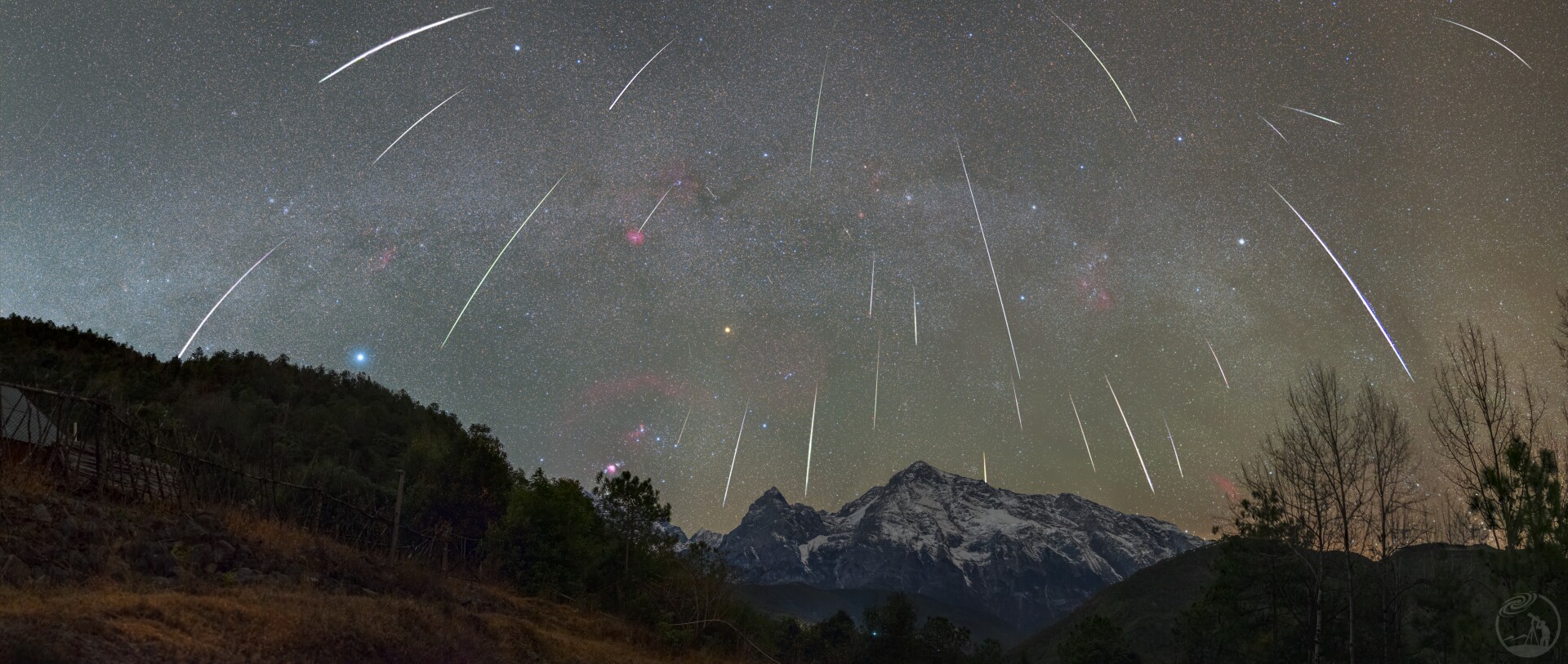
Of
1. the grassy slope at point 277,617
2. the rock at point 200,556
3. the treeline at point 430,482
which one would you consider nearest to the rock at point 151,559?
the rock at point 200,556

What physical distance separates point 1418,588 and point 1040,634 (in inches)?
6232

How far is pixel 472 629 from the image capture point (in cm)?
2595

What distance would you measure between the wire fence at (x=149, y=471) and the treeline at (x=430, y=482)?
1.92ft

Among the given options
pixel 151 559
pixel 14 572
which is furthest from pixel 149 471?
pixel 14 572

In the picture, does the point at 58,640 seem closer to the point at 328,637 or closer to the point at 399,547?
the point at 328,637

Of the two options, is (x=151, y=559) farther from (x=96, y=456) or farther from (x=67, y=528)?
(x=96, y=456)

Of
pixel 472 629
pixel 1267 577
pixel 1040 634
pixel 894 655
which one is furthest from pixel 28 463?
pixel 1040 634

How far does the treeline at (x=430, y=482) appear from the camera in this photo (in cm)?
4969

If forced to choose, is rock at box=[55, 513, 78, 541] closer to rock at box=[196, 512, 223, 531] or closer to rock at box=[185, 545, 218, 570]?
rock at box=[185, 545, 218, 570]

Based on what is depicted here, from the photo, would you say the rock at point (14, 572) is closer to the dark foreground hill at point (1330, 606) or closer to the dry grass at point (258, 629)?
the dry grass at point (258, 629)

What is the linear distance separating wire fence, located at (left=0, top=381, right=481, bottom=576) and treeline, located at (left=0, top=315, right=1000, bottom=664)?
1.92 feet

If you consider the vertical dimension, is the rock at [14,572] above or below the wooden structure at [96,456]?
below

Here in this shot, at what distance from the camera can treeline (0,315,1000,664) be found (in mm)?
49688

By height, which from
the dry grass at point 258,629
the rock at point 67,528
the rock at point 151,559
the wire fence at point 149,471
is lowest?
the dry grass at point 258,629
